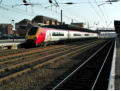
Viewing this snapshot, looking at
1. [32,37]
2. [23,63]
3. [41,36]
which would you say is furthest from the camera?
[41,36]

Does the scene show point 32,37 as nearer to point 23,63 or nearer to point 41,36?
point 41,36

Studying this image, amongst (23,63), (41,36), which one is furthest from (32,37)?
(23,63)

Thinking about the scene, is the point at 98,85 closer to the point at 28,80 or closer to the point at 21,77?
the point at 28,80

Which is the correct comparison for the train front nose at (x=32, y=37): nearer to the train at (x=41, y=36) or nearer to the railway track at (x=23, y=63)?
the train at (x=41, y=36)

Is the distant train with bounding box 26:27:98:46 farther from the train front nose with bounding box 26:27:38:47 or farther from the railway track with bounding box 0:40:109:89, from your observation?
the railway track with bounding box 0:40:109:89

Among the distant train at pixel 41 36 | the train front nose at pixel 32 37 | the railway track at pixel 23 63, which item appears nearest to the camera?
the railway track at pixel 23 63

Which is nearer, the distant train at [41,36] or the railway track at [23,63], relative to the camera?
the railway track at [23,63]

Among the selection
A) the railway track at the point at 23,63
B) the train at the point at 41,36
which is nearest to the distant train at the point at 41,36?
the train at the point at 41,36

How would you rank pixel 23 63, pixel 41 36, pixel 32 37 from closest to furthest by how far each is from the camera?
pixel 23 63 → pixel 32 37 → pixel 41 36

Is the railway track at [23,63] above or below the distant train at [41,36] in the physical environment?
below

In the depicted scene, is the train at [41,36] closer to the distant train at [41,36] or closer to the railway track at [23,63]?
the distant train at [41,36]

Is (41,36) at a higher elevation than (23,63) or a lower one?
higher

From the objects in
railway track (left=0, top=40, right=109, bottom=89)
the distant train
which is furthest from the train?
railway track (left=0, top=40, right=109, bottom=89)

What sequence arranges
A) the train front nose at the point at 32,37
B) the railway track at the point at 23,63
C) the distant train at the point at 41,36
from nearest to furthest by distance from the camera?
the railway track at the point at 23,63 → the train front nose at the point at 32,37 → the distant train at the point at 41,36
